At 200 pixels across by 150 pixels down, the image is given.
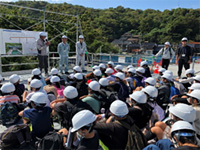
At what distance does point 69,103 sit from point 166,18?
8059 centimetres

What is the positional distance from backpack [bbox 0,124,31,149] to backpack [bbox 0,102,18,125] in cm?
90

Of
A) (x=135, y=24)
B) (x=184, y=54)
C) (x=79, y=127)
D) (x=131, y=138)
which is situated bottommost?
(x=131, y=138)

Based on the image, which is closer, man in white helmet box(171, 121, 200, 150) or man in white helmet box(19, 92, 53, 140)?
man in white helmet box(171, 121, 200, 150)

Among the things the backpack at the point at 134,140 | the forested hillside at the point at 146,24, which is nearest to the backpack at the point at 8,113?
the backpack at the point at 134,140

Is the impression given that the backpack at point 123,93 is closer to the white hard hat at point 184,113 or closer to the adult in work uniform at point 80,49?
the white hard hat at point 184,113

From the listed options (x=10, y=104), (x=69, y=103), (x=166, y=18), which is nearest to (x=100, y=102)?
(x=69, y=103)

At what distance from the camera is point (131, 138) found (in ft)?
6.74

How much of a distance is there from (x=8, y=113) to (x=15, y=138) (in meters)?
1.03

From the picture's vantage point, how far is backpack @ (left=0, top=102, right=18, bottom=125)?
3305mm

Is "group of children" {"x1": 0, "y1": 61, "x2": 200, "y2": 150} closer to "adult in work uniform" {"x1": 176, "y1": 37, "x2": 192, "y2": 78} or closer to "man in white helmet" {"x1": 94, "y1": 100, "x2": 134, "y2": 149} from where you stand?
"man in white helmet" {"x1": 94, "y1": 100, "x2": 134, "y2": 149}

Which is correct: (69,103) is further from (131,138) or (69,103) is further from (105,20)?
(105,20)

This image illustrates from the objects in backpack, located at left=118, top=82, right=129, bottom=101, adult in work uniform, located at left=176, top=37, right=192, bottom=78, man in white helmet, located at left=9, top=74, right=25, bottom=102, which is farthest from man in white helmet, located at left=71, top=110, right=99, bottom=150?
adult in work uniform, located at left=176, top=37, right=192, bottom=78

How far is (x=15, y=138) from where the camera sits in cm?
251

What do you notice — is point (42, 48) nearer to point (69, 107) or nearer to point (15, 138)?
point (69, 107)
